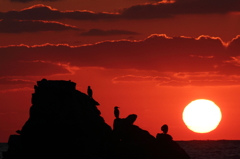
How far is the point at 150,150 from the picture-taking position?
64.2 meters

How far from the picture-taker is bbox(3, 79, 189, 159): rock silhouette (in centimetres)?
6353

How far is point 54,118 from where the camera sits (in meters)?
63.8

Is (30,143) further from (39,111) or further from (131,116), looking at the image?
(131,116)

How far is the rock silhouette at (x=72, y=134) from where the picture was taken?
208 ft

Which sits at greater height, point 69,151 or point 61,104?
point 61,104

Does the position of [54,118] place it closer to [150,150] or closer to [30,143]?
[30,143]

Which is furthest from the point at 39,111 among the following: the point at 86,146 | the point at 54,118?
the point at 86,146

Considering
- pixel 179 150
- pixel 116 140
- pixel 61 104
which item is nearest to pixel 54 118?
pixel 61 104

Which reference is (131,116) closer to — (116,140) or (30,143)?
(116,140)

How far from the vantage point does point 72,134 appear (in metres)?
63.7

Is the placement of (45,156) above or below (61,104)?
below

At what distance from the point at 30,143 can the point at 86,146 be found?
556cm

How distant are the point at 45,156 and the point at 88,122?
5.35m

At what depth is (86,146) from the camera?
63.6 m
